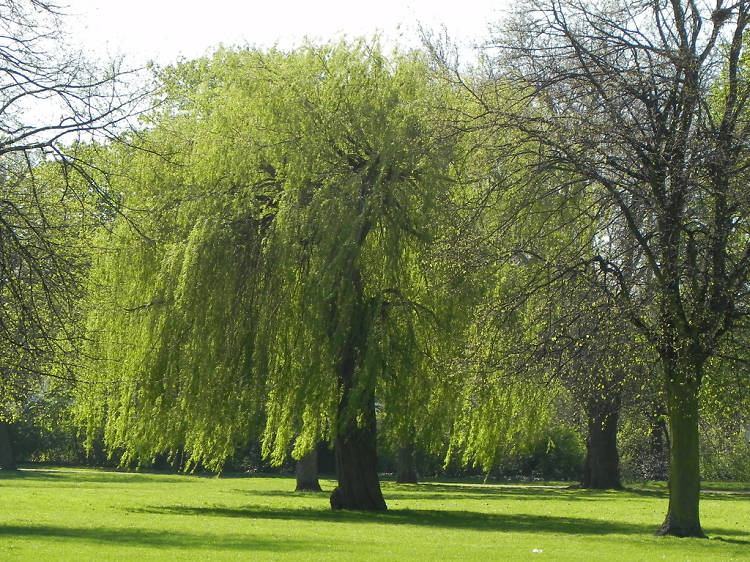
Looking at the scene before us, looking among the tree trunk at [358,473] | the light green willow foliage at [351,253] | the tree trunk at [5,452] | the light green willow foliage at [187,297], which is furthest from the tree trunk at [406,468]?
the light green willow foliage at [351,253]

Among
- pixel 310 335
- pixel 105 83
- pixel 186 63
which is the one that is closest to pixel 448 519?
pixel 310 335

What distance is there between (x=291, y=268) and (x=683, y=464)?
7.35 metres

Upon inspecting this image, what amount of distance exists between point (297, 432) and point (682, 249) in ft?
25.5

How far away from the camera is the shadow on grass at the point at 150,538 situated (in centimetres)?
1400

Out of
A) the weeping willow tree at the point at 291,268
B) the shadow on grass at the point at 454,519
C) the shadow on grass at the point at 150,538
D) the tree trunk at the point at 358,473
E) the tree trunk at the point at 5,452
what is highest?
the weeping willow tree at the point at 291,268

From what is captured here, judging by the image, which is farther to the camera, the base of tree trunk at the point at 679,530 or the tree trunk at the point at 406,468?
the tree trunk at the point at 406,468

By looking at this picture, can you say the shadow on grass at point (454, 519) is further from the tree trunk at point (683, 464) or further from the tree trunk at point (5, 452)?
the tree trunk at point (5, 452)

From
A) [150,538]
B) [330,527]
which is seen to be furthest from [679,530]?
[150,538]

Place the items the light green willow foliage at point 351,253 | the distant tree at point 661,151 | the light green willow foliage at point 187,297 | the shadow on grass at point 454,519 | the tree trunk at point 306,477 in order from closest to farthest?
the distant tree at point 661,151, the light green willow foliage at point 351,253, the shadow on grass at point 454,519, the light green willow foliage at point 187,297, the tree trunk at point 306,477

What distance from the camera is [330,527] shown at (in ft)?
56.8

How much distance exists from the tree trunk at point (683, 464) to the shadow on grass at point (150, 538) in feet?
20.5

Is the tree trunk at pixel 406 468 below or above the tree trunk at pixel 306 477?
above

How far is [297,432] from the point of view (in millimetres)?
19734

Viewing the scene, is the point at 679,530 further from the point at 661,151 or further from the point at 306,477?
the point at 306,477
